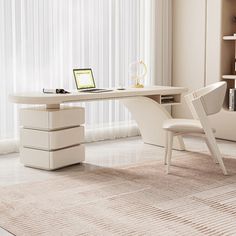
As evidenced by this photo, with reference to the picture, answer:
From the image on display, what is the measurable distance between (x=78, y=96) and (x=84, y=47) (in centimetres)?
147

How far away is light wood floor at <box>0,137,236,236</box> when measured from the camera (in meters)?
4.21

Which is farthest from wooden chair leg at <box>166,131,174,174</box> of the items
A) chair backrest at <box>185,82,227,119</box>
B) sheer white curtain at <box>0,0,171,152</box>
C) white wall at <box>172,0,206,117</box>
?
white wall at <box>172,0,206,117</box>

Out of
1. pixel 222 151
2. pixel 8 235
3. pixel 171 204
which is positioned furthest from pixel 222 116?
pixel 8 235

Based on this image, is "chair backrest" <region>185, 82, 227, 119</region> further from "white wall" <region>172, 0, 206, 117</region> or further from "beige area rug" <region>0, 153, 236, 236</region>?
"white wall" <region>172, 0, 206, 117</region>

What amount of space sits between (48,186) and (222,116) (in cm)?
273

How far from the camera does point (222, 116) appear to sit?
5.91 metres

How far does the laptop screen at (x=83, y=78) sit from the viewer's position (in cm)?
486

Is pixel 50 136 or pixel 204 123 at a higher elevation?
pixel 204 123

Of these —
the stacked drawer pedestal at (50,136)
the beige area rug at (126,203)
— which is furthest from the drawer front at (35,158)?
the beige area rug at (126,203)

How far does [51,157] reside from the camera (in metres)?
4.31

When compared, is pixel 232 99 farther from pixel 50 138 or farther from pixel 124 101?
pixel 50 138

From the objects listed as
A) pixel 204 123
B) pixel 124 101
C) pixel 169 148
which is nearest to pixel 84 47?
pixel 124 101

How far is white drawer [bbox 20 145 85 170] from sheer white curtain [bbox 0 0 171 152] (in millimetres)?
778

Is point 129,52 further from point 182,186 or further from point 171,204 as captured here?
point 171,204
